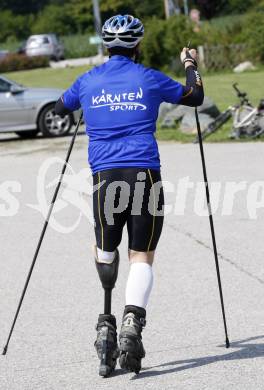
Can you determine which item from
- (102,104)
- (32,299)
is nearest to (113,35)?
(102,104)

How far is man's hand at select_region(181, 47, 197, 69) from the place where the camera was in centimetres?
654

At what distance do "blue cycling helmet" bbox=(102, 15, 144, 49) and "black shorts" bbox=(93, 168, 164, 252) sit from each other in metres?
0.74

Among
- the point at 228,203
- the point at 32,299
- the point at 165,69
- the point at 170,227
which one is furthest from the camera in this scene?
the point at 165,69

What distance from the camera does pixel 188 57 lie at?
659 cm

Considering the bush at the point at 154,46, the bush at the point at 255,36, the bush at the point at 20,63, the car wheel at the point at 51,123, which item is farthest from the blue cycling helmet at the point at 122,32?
the bush at the point at 20,63

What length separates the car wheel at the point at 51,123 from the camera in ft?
79.0

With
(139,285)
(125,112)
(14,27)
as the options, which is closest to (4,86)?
(125,112)

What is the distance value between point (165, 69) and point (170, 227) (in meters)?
35.4

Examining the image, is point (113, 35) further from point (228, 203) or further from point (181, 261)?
point (228, 203)

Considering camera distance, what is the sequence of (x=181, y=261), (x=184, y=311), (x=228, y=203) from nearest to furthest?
(x=184, y=311) → (x=181, y=261) → (x=228, y=203)

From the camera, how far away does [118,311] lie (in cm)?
782

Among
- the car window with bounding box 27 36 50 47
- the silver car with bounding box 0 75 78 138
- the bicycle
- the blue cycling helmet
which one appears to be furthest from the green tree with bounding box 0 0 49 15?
the blue cycling helmet

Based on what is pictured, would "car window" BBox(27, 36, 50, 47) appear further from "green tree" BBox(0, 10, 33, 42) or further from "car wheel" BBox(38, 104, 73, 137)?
"car wheel" BBox(38, 104, 73, 137)

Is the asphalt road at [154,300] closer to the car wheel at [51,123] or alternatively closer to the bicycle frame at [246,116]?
the bicycle frame at [246,116]
